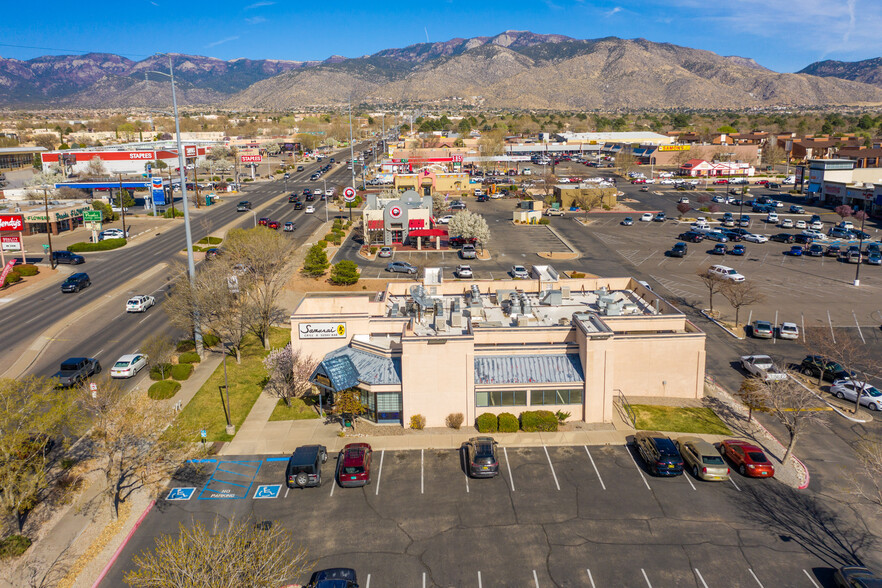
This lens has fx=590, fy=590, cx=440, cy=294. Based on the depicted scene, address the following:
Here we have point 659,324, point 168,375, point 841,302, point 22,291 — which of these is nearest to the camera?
point 659,324

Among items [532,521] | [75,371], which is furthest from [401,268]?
[532,521]

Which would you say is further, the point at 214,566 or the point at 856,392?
the point at 856,392

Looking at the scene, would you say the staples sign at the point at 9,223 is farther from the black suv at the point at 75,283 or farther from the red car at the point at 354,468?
the red car at the point at 354,468

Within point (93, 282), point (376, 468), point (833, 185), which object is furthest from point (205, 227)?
point (833, 185)

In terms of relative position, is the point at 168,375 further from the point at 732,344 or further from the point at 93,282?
the point at 732,344

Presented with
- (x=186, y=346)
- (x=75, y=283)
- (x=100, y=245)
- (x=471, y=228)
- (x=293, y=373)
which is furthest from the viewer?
(x=100, y=245)

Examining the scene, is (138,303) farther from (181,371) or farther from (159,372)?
(181,371)

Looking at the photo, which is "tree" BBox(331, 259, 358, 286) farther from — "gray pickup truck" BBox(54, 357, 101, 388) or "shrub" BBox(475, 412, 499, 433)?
"shrub" BBox(475, 412, 499, 433)
